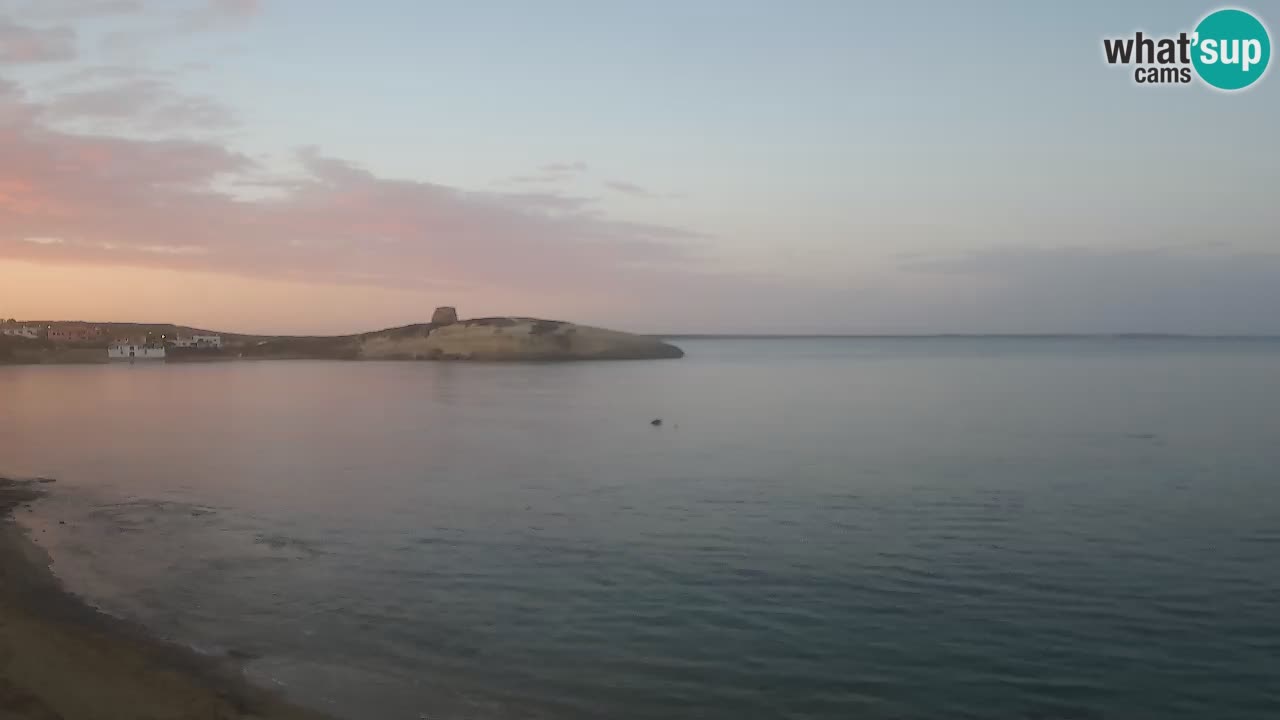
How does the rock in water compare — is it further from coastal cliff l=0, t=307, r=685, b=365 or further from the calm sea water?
the calm sea water

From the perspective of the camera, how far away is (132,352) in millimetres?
178000

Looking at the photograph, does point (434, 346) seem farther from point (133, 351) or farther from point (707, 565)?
point (707, 565)

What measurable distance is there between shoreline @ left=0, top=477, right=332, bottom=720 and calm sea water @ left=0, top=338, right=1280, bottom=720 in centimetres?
68

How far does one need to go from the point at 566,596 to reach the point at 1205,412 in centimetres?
4990

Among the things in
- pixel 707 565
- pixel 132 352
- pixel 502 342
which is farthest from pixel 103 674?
pixel 132 352

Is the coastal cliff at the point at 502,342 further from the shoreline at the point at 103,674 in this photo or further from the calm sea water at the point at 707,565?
the shoreline at the point at 103,674

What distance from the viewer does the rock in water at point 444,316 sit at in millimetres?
176250

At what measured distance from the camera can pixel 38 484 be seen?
3114cm

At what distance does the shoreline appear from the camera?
1113 cm

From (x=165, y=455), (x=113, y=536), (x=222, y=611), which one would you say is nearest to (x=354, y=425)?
(x=165, y=455)

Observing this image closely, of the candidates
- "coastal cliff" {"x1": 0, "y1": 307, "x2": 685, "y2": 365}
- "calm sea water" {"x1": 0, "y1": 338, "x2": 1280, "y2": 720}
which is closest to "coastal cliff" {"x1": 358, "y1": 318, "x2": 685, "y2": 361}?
"coastal cliff" {"x1": 0, "y1": 307, "x2": 685, "y2": 365}

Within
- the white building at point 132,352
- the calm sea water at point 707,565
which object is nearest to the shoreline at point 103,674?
the calm sea water at point 707,565

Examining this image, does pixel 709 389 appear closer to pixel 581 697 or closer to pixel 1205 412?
pixel 1205 412

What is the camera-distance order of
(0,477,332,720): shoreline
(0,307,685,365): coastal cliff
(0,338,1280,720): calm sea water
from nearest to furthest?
(0,477,332,720): shoreline
(0,338,1280,720): calm sea water
(0,307,685,365): coastal cliff
